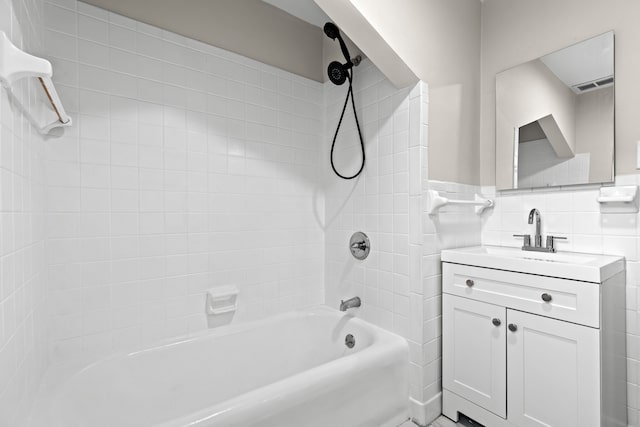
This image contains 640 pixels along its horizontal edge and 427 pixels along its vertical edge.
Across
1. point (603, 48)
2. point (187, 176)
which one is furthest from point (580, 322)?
point (187, 176)

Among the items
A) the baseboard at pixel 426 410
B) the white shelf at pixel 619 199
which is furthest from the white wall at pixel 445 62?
the baseboard at pixel 426 410

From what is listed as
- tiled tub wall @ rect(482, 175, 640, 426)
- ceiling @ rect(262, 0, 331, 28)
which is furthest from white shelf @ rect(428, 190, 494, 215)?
ceiling @ rect(262, 0, 331, 28)

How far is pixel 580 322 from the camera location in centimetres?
124

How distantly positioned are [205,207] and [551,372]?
185 cm

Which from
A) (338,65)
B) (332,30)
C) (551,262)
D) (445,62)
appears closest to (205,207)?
(338,65)

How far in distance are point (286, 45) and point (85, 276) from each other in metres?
1.83

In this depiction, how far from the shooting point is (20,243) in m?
1.02

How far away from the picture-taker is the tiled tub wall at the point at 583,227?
146 cm

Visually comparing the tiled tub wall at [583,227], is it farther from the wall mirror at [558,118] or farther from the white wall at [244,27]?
the white wall at [244,27]

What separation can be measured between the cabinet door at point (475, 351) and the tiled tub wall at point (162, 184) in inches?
38.7

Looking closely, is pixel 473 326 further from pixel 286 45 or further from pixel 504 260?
pixel 286 45

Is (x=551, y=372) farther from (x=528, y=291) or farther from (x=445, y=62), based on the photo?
(x=445, y=62)

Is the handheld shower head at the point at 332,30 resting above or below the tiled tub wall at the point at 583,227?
above

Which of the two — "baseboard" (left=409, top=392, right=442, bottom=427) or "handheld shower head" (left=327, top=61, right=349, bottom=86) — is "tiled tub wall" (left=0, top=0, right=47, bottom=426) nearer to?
"handheld shower head" (left=327, top=61, right=349, bottom=86)
